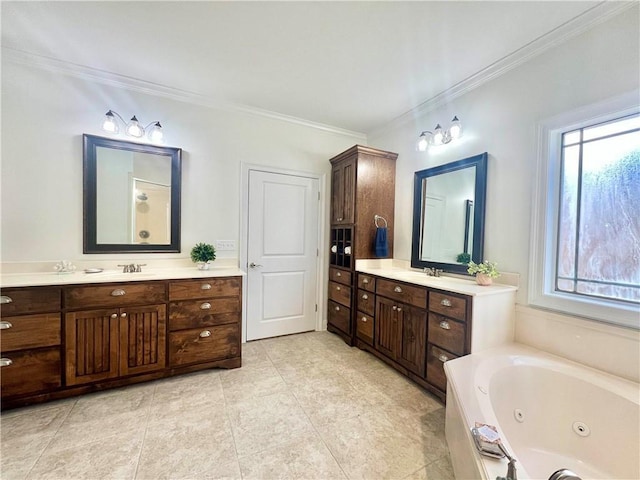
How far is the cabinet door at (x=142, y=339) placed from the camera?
2053 millimetres

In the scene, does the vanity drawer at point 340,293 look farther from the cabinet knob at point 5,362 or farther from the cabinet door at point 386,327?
the cabinet knob at point 5,362

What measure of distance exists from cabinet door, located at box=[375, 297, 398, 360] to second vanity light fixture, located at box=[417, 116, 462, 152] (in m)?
1.55

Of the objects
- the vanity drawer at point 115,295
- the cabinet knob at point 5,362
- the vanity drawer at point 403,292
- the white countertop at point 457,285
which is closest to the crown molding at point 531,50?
the white countertop at point 457,285

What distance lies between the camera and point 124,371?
6.74ft

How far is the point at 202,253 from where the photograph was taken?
2.56m

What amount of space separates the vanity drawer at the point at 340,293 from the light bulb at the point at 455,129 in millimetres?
1836

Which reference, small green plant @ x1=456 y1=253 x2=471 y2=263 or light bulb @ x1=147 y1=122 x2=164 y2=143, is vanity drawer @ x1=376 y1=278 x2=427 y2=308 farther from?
light bulb @ x1=147 y1=122 x2=164 y2=143

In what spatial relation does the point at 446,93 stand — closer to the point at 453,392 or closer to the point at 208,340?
the point at 453,392

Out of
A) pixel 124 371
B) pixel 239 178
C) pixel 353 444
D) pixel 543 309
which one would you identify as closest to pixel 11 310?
pixel 124 371

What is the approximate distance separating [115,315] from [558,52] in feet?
12.1

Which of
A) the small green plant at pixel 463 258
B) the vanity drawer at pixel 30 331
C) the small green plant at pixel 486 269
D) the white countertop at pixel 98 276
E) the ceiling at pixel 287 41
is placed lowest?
the vanity drawer at pixel 30 331

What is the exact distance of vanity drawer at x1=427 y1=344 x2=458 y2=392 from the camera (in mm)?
1969

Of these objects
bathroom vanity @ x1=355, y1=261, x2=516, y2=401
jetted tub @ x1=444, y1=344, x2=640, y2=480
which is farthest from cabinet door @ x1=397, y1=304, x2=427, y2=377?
jetted tub @ x1=444, y1=344, x2=640, y2=480

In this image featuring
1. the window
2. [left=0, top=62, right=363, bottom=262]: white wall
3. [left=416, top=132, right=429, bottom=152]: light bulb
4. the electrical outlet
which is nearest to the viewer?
the window
